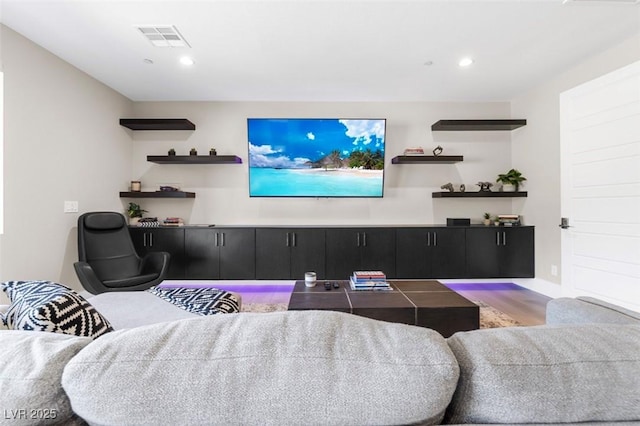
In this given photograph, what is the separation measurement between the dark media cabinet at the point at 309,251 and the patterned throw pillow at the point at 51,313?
2.73m

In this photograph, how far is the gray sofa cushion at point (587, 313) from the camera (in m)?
0.89

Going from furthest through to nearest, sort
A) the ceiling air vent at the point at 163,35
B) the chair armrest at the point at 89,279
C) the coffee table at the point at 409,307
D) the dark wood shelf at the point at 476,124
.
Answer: the dark wood shelf at the point at 476,124 < the chair armrest at the point at 89,279 < the ceiling air vent at the point at 163,35 < the coffee table at the point at 409,307

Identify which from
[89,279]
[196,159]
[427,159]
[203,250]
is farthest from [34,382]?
[427,159]

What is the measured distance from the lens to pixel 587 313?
37.5 inches

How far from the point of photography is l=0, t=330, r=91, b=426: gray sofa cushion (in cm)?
44

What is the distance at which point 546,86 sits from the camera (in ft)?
12.2

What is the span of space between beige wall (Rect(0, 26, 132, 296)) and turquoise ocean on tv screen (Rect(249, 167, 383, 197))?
1847mm

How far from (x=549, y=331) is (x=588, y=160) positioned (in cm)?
351

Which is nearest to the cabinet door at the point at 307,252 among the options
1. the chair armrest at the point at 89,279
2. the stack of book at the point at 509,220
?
the chair armrest at the point at 89,279

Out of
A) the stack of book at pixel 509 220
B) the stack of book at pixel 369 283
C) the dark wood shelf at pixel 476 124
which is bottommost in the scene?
the stack of book at pixel 369 283

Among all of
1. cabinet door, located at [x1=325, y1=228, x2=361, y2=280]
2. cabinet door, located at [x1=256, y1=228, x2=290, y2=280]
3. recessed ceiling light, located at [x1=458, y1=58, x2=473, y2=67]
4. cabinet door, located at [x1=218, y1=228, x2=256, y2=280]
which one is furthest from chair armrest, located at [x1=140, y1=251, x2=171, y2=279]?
recessed ceiling light, located at [x1=458, y1=58, x2=473, y2=67]

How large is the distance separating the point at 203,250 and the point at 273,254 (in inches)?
35.0

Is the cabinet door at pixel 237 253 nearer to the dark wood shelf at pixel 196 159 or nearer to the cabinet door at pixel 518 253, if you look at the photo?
the dark wood shelf at pixel 196 159

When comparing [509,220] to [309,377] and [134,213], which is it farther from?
[134,213]
